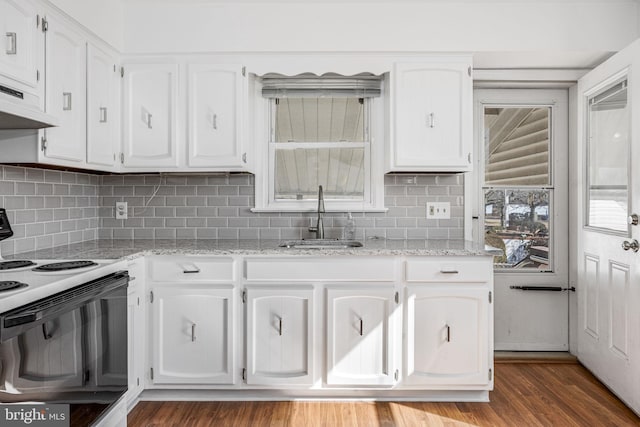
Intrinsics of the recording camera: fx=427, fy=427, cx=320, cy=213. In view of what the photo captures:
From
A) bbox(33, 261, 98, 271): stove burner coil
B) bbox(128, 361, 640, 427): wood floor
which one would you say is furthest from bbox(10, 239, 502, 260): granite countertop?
bbox(128, 361, 640, 427): wood floor

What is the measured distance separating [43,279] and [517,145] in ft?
9.92

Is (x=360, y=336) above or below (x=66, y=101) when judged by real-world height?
below

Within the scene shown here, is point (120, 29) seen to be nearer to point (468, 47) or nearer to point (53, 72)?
point (53, 72)

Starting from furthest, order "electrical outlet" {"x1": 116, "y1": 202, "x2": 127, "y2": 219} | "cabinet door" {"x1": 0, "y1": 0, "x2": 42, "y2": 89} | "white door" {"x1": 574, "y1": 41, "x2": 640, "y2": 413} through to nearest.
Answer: "electrical outlet" {"x1": 116, "y1": 202, "x2": 127, "y2": 219} → "white door" {"x1": 574, "y1": 41, "x2": 640, "y2": 413} → "cabinet door" {"x1": 0, "y1": 0, "x2": 42, "y2": 89}

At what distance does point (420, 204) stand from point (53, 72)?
2285 mm

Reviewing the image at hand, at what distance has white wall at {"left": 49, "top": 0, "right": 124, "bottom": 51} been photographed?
2.19 m

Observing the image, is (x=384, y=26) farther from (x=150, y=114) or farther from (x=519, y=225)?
(x=519, y=225)

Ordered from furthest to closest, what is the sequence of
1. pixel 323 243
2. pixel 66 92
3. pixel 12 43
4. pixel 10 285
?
1. pixel 323 243
2. pixel 66 92
3. pixel 12 43
4. pixel 10 285

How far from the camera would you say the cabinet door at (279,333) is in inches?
94.6

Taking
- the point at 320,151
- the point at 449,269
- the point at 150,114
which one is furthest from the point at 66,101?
the point at 449,269

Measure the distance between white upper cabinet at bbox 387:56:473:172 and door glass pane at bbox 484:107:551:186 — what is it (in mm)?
580

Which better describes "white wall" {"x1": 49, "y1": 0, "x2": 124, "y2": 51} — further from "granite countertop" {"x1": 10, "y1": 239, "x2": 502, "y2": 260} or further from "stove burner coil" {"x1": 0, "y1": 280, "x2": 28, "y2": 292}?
"stove burner coil" {"x1": 0, "y1": 280, "x2": 28, "y2": 292}

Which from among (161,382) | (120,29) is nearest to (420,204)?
(161,382)

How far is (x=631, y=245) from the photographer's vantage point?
7.48 ft
